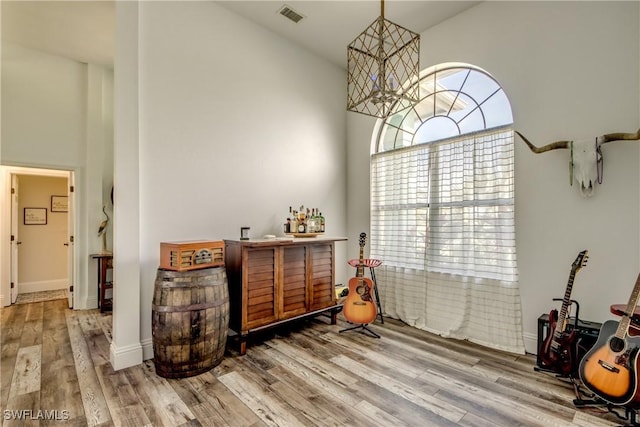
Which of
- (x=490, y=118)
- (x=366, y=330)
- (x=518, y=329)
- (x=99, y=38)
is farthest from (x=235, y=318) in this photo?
(x=99, y=38)

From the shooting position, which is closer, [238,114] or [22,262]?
[238,114]

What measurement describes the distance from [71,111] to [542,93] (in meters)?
5.78

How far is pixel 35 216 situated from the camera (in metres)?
5.08

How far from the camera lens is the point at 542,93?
262 centimetres

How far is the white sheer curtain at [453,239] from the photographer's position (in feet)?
9.14

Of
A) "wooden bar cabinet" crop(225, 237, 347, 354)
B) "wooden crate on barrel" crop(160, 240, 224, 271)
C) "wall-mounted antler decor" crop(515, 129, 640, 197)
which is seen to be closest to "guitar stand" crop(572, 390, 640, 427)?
"wall-mounted antler decor" crop(515, 129, 640, 197)

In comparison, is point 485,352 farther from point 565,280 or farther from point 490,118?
point 490,118

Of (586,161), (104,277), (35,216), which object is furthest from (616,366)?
(35,216)

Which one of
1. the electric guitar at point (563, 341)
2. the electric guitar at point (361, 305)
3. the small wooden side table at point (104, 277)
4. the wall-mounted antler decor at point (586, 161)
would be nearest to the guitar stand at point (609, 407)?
the electric guitar at point (563, 341)

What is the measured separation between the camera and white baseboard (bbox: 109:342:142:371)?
234cm

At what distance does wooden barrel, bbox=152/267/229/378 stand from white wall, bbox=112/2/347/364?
449 millimetres

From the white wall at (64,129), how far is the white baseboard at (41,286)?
927mm

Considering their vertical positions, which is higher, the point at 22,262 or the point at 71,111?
the point at 71,111

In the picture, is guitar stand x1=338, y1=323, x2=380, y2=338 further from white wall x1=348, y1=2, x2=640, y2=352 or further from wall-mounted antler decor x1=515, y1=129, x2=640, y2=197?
wall-mounted antler decor x1=515, y1=129, x2=640, y2=197
